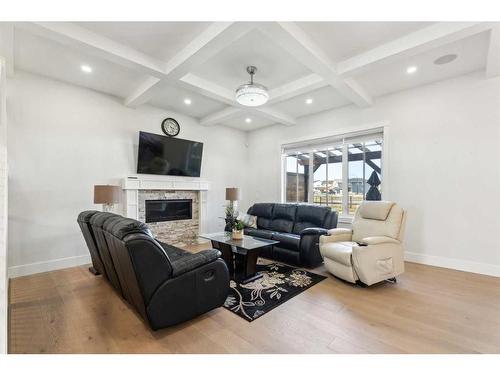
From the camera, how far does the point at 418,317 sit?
2.16 metres

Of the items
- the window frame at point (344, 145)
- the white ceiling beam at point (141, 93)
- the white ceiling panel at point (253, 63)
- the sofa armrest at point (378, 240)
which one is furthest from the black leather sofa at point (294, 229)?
the white ceiling beam at point (141, 93)

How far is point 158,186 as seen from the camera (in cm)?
457

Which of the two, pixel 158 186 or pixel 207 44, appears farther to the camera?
pixel 158 186

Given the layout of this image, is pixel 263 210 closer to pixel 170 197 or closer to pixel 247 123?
pixel 170 197

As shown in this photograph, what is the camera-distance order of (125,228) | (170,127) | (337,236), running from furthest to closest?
(170,127) < (337,236) < (125,228)

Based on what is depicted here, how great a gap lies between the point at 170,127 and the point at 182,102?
26.8 inches

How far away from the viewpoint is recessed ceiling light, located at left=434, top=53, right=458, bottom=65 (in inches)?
117

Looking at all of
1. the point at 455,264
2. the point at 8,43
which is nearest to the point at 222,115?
the point at 8,43

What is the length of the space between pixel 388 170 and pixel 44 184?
18.3 feet

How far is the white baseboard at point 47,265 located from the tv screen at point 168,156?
1.75 meters

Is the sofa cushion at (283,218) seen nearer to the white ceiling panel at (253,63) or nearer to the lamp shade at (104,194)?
the white ceiling panel at (253,63)

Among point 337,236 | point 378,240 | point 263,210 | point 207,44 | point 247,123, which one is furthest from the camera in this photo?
point 247,123

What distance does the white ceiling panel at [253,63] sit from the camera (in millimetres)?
2795
